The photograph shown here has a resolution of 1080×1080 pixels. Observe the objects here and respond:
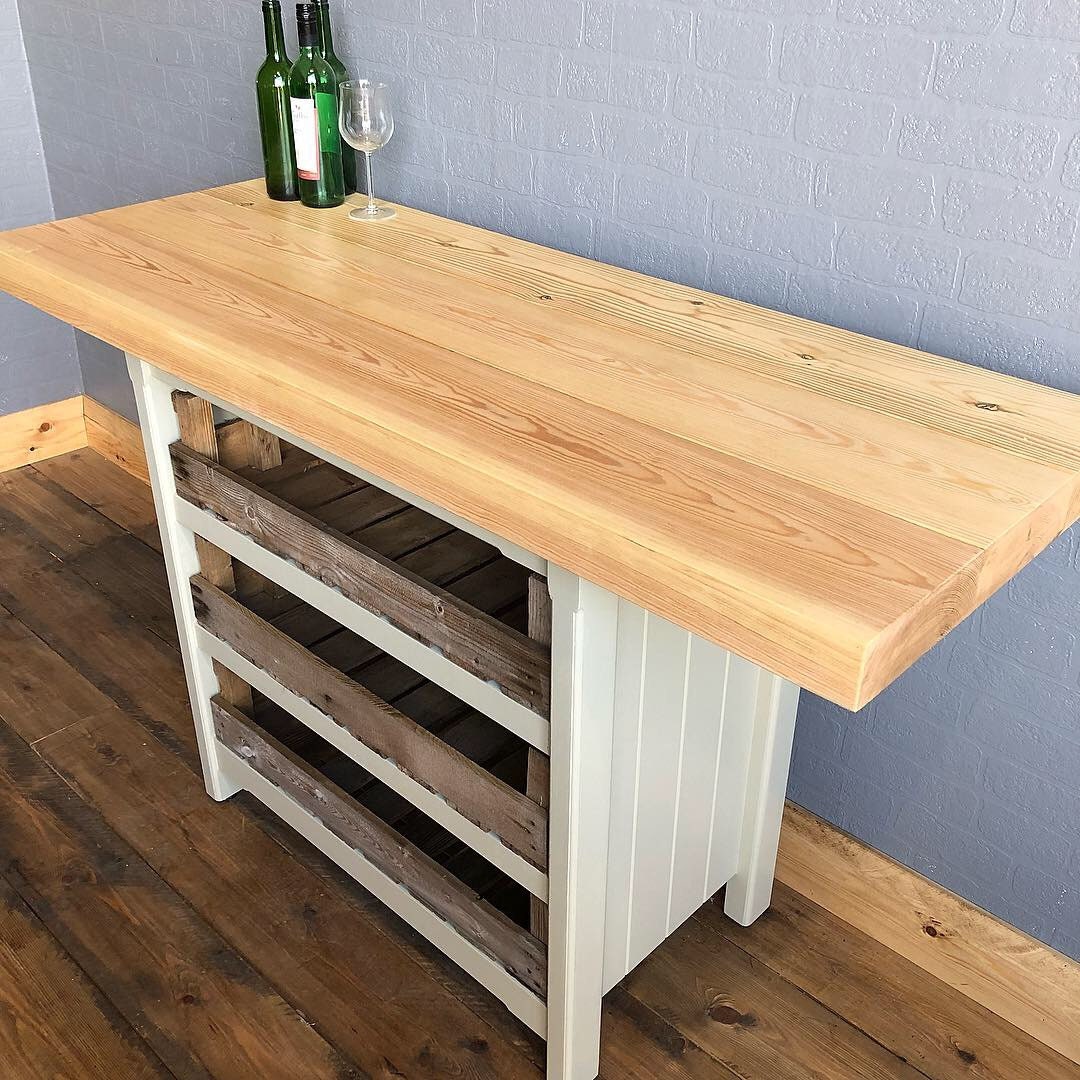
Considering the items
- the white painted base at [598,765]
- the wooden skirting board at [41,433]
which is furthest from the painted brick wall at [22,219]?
the white painted base at [598,765]

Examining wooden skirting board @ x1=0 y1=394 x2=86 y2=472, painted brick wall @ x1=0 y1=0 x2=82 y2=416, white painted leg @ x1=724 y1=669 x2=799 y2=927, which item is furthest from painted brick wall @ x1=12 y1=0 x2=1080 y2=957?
wooden skirting board @ x1=0 y1=394 x2=86 y2=472

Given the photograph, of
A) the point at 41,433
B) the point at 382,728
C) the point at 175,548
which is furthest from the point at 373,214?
the point at 41,433

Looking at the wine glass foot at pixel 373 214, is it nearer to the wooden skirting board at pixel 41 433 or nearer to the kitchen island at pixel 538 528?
the kitchen island at pixel 538 528

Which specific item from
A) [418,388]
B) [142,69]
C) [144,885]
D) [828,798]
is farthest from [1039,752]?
[142,69]

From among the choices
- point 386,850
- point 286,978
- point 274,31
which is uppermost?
point 274,31

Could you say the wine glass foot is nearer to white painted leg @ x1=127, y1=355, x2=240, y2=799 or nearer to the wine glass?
the wine glass

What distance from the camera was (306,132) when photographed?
1760 millimetres

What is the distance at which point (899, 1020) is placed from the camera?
1.61 metres

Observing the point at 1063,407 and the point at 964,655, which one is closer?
the point at 1063,407

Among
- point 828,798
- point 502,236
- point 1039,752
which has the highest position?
point 502,236

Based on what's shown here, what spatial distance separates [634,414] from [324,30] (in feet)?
3.49

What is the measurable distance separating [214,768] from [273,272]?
2.78 ft

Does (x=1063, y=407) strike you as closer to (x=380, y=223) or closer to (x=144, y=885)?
(x=380, y=223)

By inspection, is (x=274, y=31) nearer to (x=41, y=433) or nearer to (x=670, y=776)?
(x=670, y=776)
